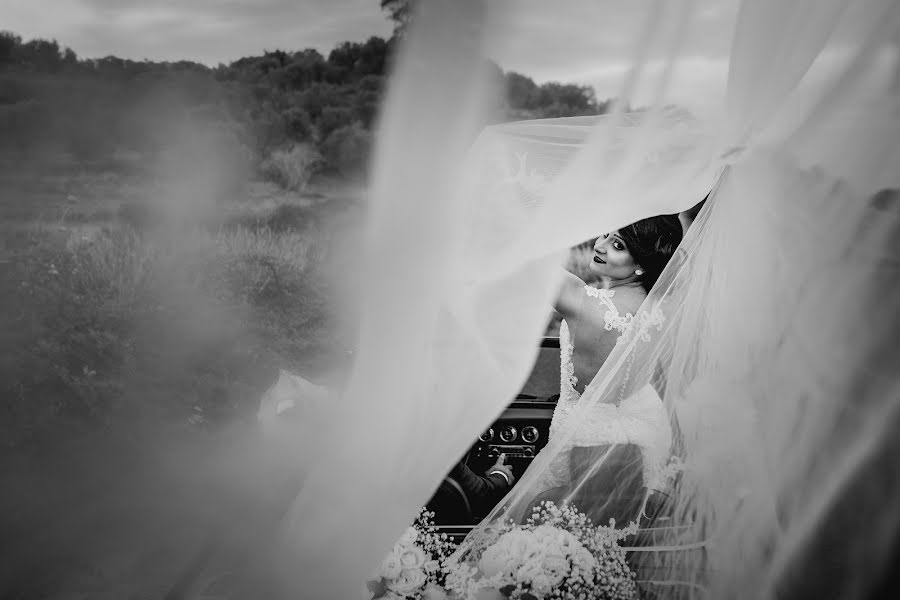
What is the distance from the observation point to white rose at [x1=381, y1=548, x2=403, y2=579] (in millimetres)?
1689

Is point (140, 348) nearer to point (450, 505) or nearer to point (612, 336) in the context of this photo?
point (450, 505)

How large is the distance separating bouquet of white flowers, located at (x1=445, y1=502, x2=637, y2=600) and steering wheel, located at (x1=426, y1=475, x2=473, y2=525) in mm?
250

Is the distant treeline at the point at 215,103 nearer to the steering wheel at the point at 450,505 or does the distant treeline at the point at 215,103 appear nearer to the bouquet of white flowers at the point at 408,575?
the steering wheel at the point at 450,505

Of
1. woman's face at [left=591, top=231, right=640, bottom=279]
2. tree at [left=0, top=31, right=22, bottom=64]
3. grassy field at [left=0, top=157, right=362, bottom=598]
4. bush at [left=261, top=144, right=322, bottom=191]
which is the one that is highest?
tree at [left=0, top=31, right=22, bottom=64]

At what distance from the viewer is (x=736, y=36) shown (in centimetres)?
143

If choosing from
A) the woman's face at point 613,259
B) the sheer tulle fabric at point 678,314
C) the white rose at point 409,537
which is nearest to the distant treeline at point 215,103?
the woman's face at point 613,259

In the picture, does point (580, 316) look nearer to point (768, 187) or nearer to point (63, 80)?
point (768, 187)

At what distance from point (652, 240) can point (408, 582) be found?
1.30 meters

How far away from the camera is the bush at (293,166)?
3736mm

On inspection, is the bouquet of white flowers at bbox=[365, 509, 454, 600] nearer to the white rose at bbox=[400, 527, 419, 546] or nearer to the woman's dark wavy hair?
the white rose at bbox=[400, 527, 419, 546]

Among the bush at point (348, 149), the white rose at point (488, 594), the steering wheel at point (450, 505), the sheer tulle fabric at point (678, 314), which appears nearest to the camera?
the sheer tulle fabric at point (678, 314)

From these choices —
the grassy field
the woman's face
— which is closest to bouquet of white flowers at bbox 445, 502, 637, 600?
the woman's face

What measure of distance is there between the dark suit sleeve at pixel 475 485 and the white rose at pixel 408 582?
0.36m

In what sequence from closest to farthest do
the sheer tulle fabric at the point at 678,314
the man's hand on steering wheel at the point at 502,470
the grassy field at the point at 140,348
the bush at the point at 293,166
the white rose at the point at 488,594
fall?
1. the sheer tulle fabric at the point at 678,314
2. the white rose at the point at 488,594
3. the man's hand on steering wheel at the point at 502,470
4. the grassy field at the point at 140,348
5. the bush at the point at 293,166
